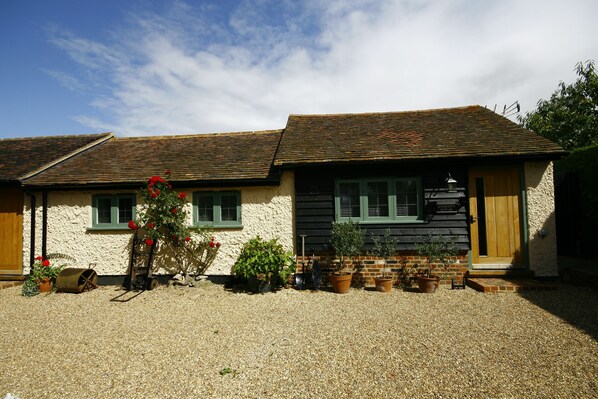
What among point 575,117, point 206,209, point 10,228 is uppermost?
point 575,117

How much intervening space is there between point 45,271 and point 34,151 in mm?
5336

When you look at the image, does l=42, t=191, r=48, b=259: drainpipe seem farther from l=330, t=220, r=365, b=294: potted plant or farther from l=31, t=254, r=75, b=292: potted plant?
l=330, t=220, r=365, b=294: potted plant

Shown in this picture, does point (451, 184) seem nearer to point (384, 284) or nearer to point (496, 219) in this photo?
point (496, 219)

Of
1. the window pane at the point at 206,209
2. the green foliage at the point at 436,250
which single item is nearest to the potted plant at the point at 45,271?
the window pane at the point at 206,209

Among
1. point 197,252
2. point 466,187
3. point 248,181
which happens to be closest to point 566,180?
point 466,187

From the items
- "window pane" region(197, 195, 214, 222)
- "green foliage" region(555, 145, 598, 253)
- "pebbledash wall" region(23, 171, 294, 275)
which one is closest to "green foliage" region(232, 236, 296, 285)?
"pebbledash wall" region(23, 171, 294, 275)

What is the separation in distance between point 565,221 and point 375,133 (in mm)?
6756

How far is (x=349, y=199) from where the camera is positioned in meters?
7.70

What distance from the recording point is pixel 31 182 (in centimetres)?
803

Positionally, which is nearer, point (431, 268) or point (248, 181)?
point (431, 268)

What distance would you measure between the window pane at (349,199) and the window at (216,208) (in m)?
2.82

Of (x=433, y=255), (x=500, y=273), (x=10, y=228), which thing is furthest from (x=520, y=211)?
(x=10, y=228)

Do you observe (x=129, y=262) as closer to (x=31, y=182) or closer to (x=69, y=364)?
(x=31, y=182)

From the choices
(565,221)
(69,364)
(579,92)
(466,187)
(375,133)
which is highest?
(579,92)
